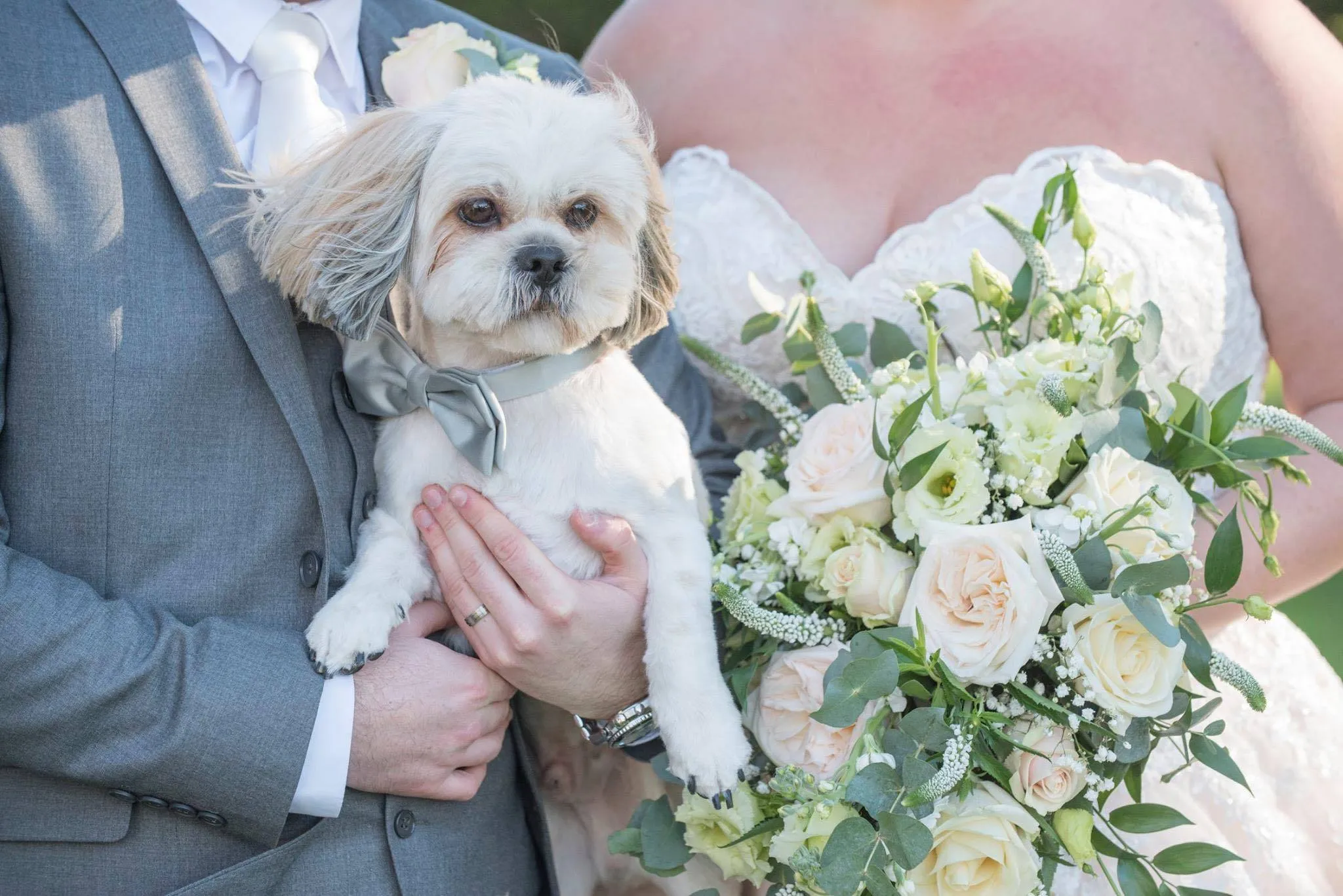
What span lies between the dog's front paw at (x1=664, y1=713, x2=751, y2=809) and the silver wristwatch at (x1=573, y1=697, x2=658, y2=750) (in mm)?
162

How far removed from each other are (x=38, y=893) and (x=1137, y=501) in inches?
72.7

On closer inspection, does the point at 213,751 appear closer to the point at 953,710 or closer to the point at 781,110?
the point at 953,710

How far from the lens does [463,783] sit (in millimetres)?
1944

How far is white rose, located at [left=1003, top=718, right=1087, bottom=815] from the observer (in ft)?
5.48

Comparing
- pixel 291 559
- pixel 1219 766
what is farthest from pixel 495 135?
pixel 1219 766

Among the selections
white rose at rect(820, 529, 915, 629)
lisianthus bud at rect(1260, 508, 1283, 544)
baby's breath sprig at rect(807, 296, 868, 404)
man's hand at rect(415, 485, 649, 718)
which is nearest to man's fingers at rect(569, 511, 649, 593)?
man's hand at rect(415, 485, 649, 718)

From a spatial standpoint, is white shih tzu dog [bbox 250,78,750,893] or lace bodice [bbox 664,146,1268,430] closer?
white shih tzu dog [bbox 250,78,750,893]

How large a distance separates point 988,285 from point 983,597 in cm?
77

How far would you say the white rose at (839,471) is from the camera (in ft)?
6.16

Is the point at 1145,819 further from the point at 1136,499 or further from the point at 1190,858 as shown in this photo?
the point at 1136,499

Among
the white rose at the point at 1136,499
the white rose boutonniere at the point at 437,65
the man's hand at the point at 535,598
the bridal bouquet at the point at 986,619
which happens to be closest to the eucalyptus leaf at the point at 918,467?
the bridal bouquet at the point at 986,619

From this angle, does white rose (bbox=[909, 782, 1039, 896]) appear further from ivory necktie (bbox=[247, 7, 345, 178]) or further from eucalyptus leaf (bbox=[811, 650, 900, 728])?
ivory necktie (bbox=[247, 7, 345, 178])

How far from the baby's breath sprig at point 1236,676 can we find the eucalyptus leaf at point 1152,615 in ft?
0.59

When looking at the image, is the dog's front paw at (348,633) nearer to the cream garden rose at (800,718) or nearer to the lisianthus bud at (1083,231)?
the cream garden rose at (800,718)
